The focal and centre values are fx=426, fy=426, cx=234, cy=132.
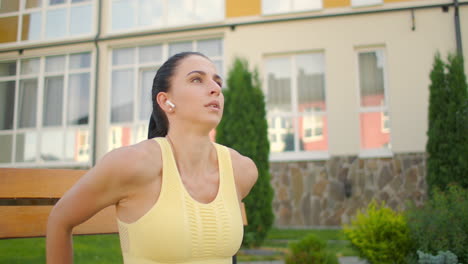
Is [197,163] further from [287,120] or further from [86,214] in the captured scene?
[287,120]

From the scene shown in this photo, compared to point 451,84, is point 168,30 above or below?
above

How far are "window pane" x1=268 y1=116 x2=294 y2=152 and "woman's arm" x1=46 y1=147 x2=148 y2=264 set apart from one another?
7.52 metres

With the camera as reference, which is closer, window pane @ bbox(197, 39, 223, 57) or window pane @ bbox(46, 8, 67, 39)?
window pane @ bbox(46, 8, 67, 39)

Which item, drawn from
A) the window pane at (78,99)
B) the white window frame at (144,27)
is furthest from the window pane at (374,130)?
the window pane at (78,99)

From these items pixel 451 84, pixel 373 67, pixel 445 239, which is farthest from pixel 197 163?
pixel 373 67

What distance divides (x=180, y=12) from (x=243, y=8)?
1491 mm

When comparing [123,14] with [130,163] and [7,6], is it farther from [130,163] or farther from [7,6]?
[130,163]

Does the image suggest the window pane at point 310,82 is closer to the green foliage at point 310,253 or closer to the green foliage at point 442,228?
the green foliage at point 442,228

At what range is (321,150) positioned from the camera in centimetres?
827

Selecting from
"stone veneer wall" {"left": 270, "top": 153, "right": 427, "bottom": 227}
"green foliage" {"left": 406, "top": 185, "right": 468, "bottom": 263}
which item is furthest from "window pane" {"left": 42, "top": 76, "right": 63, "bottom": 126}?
"green foliage" {"left": 406, "top": 185, "right": 468, "bottom": 263}

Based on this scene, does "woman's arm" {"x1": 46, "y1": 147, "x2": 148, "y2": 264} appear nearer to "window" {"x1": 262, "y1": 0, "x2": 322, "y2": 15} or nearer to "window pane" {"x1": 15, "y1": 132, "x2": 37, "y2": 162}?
"window pane" {"x1": 15, "y1": 132, "x2": 37, "y2": 162}

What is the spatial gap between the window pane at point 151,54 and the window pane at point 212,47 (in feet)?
3.16

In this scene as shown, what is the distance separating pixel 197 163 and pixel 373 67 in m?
7.85

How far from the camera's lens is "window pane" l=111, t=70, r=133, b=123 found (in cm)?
960
